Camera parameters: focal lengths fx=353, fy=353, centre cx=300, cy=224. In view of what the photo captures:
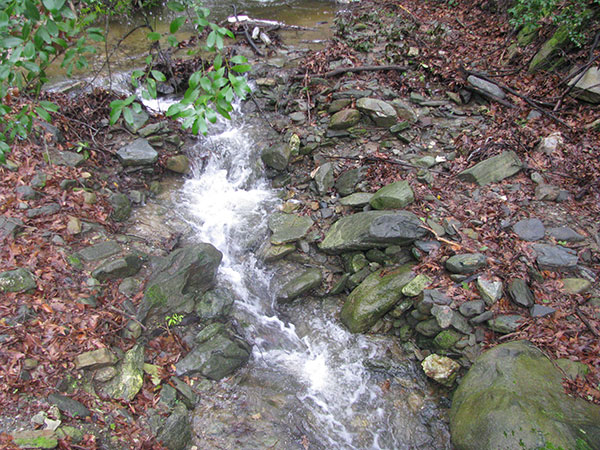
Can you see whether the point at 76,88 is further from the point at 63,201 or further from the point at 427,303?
the point at 427,303

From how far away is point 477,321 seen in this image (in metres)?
4.03

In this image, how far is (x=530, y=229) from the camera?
454 cm

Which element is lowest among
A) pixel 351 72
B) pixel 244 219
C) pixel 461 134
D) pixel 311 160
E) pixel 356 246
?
pixel 244 219

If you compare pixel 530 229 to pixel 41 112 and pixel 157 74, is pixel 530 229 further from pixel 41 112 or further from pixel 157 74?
pixel 41 112

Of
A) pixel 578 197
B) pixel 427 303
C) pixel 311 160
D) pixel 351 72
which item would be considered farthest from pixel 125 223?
pixel 578 197

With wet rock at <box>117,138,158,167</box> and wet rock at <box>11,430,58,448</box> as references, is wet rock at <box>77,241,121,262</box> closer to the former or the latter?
wet rock at <box>117,138,158,167</box>

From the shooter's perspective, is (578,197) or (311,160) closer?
(578,197)

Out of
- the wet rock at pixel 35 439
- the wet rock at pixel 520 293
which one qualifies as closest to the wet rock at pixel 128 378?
the wet rock at pixel 35 439

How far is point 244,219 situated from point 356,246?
2.26 metres

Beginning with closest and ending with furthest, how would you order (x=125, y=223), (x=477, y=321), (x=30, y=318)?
(x=30, y=318) → (x=477, y=321) → (x=125, y=223)

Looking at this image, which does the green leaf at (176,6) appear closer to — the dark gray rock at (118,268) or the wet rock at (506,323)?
the dark gray rock at (118,268)

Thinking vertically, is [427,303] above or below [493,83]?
below

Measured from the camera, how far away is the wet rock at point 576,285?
3922 mm

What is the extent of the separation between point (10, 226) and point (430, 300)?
5174mm
